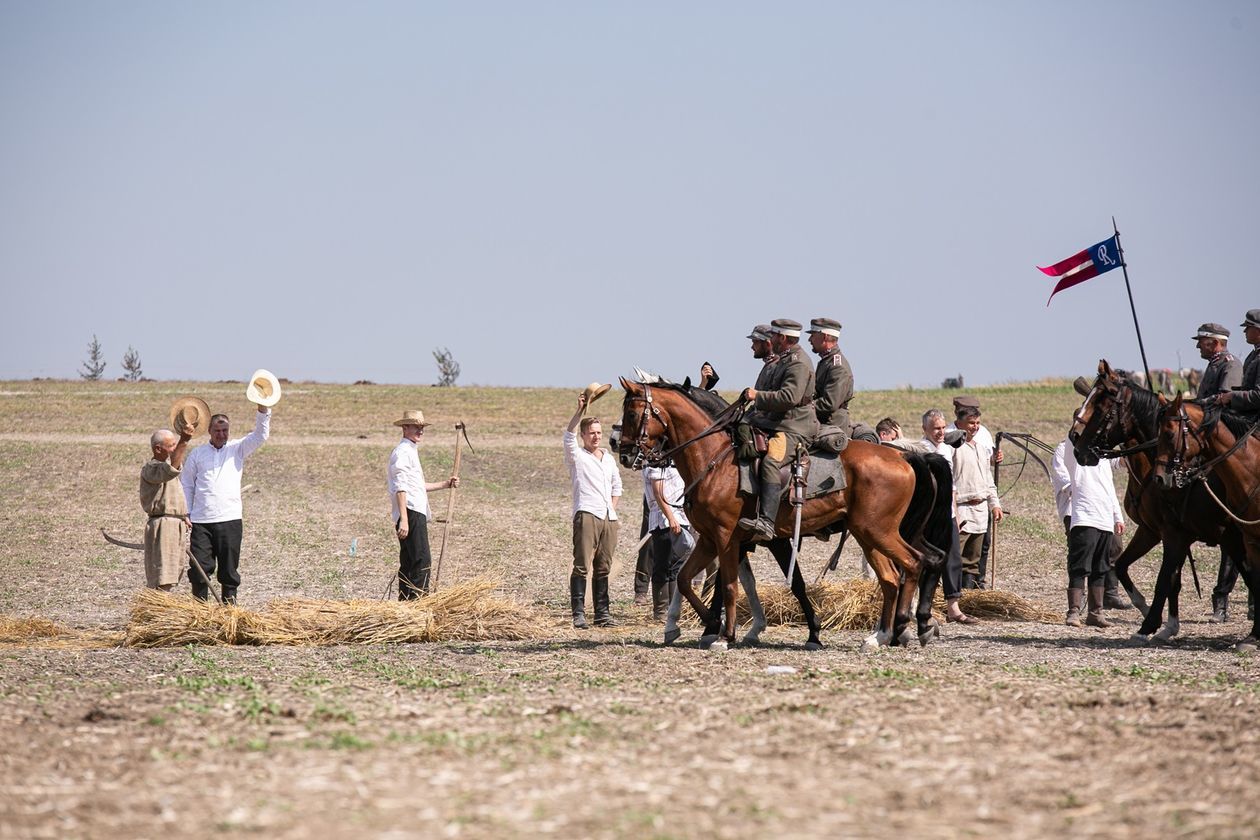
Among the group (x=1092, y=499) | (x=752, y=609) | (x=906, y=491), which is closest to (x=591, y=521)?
(x=752, y=609)

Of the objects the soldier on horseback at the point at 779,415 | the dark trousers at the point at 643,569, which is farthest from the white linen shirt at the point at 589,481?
the soldier on horseback at the point at 779,415

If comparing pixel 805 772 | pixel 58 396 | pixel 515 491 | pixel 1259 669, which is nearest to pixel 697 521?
pixel 1259 669

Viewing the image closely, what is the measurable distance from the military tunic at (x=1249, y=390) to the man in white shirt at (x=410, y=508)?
298 inches

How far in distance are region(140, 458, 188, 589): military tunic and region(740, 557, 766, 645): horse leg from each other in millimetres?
5398

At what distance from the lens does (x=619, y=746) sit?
812 centimetres

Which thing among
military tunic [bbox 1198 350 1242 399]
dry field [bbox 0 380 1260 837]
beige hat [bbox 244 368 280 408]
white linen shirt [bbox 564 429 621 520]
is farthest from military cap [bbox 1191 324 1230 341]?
beige hat [bbox 244 368 280 408]

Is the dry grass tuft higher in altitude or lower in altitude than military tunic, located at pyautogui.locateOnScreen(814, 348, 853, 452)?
lower

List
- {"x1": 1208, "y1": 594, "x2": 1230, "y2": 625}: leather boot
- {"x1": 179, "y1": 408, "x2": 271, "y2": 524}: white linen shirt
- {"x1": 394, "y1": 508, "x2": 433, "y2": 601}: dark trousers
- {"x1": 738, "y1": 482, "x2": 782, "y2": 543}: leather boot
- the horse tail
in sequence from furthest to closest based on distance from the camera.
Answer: {"x1": 1208, "y1": 594, "x2": 1230, "y2": 625}: leather boot
{"x1": 394, "y1": 508, "x2": 433, "y2": 601}: dark trousers
{"x1": 179, "y1": 408, "x2": 271, "y2": 524}: white linen shirt
the horse tail
{"x1": 738, "y1": 482, "x2": 782, "y2": 543}: leather boot

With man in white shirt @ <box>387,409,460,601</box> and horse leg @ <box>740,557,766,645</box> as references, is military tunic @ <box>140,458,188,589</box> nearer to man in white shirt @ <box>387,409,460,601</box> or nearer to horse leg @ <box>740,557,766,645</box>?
man in white shirt @ <box>387,409,460,601</box>

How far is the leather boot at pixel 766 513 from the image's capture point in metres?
12.9

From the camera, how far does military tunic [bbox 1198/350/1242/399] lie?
46.3 feet

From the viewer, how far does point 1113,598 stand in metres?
17.5

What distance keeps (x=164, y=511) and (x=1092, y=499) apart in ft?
30.7

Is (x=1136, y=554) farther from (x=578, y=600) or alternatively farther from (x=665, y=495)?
(x=578, y=600)
